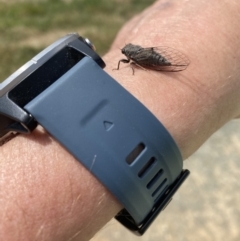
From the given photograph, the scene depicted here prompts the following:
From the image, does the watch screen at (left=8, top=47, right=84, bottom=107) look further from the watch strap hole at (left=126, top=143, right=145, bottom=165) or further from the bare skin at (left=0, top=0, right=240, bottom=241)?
the watch strap hole at (left=126, top=143, right=145, bottom=165)

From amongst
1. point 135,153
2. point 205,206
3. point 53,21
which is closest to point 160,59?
point 135,153

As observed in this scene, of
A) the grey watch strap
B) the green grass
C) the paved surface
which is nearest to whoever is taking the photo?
the grey watch strap

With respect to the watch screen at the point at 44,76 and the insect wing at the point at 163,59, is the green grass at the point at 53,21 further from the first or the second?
the watch screen at the point at 44,76

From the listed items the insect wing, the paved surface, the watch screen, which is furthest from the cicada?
the paved surface

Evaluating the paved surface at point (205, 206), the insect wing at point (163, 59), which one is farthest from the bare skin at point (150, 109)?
the paved surface at point (205, 206)

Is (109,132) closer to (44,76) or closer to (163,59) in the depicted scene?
(44,76)

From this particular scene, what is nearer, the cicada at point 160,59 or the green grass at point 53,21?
the cicada at point 160,59

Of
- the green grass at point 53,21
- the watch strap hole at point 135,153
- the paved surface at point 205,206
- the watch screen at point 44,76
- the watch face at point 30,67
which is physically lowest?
the paved surface at point 205,206
